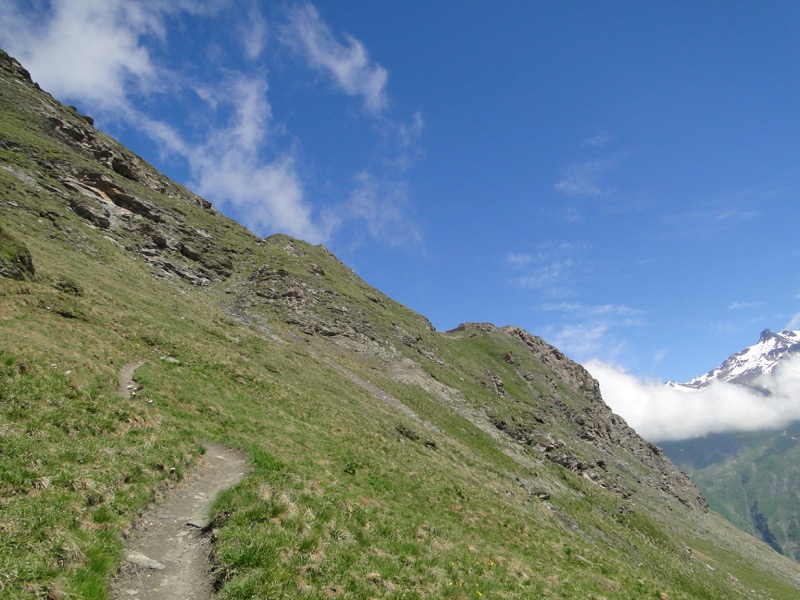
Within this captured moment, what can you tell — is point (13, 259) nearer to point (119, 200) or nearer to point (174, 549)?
point (174, 549)

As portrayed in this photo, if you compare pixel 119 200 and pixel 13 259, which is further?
pixel 119 200

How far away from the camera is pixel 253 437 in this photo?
22516 mm

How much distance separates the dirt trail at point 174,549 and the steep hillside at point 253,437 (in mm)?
449

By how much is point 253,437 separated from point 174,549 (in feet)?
37.1

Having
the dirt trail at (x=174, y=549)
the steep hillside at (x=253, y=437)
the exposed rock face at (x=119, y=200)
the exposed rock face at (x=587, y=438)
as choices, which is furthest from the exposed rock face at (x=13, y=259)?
the exposed rock face at (x=587, y=438)

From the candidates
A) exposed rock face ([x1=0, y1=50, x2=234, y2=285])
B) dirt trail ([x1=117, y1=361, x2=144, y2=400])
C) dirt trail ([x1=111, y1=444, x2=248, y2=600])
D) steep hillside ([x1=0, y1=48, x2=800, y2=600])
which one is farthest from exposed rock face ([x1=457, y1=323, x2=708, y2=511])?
dirt trail ([x1=111, y1=444, x2=248, y2=600])

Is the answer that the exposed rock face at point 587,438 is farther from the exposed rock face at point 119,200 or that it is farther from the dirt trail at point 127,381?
the dirt trail at point 127,381

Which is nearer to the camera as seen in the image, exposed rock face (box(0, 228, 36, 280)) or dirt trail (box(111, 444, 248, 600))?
dirt trail (box(111, 444, 248, 600))

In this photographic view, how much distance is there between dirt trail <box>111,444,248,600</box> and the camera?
380 inches

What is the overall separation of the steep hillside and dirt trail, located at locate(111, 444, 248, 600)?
0.45m

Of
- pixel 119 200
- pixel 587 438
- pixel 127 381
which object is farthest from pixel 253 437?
pixel 587 438

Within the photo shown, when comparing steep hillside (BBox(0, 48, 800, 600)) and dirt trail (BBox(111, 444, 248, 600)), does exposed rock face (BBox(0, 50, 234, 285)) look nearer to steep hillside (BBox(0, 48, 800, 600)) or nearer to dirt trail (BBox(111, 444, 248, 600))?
steep hillside (BBox(0, 48, 800, 600))

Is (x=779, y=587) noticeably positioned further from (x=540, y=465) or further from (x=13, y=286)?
(x=13, y=286)

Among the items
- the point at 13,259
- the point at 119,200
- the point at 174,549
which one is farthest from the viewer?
the point at 119,200
